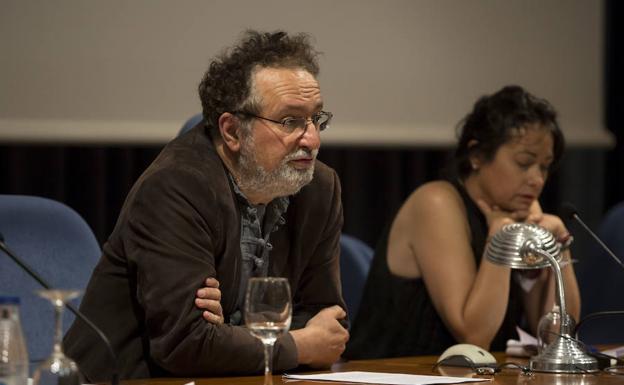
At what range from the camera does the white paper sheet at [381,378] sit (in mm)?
2316

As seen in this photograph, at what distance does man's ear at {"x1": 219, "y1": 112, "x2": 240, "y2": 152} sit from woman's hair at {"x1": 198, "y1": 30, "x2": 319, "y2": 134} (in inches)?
0.8

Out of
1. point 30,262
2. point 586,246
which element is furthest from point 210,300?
point 586,246

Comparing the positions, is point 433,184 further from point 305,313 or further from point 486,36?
point 486,36

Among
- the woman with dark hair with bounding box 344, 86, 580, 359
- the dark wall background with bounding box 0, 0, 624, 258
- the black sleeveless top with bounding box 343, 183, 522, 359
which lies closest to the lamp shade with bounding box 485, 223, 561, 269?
the woman with dark hair with bounding box 344, 86, 580, 359

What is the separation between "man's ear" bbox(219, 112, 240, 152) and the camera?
286cm

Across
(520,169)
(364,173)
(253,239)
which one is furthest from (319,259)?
(364,173)

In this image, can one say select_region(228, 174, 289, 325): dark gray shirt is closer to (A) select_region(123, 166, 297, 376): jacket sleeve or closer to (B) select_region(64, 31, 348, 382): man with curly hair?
(B) select_region(64, 31, 348, 382): man with curly hair

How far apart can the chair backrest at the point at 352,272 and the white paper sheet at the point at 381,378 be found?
50.2 inches

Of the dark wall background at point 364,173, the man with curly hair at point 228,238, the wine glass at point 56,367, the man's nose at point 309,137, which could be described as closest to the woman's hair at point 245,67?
the man with curly hair at point 228,238

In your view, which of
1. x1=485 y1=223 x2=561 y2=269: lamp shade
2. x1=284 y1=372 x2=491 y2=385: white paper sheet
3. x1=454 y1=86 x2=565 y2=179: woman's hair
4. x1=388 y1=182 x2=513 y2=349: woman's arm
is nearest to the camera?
x1=284 y1=372 x2=491 y2=385: white paper sheet

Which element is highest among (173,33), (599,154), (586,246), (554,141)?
(173,33)

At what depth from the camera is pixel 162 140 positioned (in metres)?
4.21

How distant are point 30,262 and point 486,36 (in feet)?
8.53

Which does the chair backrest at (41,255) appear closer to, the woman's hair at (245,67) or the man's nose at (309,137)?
the woman's hair at (245,67)
